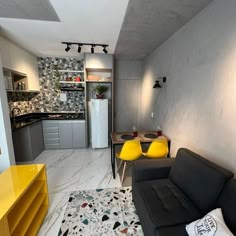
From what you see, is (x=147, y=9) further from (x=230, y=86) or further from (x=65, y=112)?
(x=65, y=112)

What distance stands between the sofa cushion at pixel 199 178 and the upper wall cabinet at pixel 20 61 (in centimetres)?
340

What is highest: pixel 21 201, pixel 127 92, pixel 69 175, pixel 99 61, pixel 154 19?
pixel 154 19

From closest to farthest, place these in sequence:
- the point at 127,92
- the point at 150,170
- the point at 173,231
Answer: the point at 173,231 → the point at 150,170 → the point at 127,92

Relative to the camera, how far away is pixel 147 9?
1.81m

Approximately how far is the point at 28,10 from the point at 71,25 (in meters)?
0.60

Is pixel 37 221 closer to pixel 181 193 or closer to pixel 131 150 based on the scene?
pixel 131 150

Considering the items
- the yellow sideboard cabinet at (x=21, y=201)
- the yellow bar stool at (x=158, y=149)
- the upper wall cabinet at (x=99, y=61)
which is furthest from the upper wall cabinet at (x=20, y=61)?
the yellow bar stool at (x=158, y=149)

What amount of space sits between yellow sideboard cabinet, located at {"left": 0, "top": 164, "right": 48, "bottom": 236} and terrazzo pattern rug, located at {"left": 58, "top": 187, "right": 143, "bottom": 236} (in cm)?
34

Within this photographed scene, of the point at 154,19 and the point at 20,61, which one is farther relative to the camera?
the point at 20,61

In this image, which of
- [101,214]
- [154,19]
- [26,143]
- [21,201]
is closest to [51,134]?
[26,143]

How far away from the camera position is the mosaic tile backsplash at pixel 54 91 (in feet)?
13.8

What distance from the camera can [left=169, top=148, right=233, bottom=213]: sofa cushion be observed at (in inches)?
51.6

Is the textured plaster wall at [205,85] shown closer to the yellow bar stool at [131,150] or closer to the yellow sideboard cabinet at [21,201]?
the yellow bar stool at [131,150]

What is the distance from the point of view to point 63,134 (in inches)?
160
